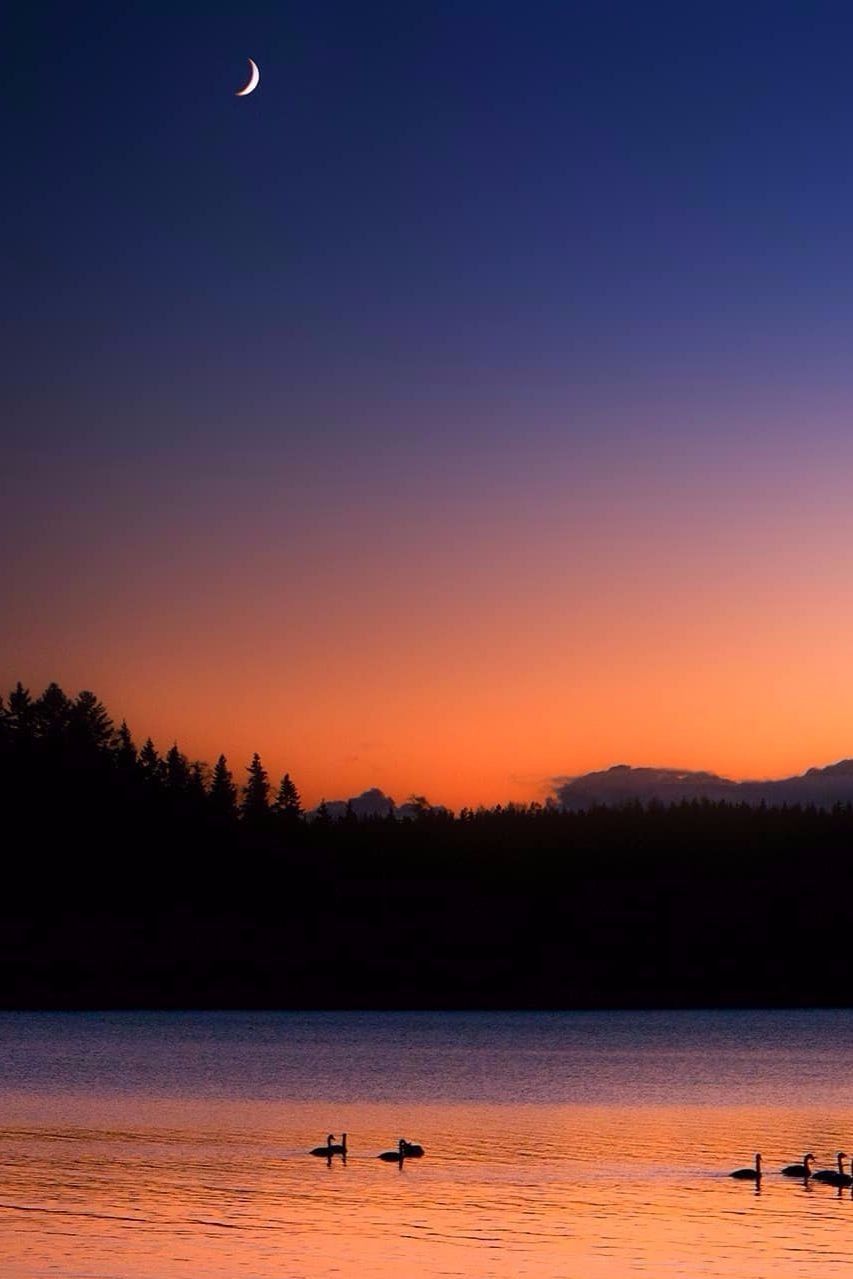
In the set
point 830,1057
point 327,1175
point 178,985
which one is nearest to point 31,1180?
point 327,1175

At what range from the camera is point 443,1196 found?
43.4 m

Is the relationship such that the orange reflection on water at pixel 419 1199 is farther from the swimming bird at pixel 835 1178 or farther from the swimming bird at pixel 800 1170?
the swimming bird at pixel 835 1178

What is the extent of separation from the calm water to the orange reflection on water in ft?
0.35

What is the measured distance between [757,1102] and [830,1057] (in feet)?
119

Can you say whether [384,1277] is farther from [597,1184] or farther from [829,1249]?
[597,1184]

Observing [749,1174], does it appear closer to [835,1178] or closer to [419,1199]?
[835,1178]

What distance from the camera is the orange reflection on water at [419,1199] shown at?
34219 millimetres

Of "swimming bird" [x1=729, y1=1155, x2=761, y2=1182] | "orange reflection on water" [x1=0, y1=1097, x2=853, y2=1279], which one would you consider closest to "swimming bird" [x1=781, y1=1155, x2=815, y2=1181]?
"orange reflection on water" [x1=0, y1=1097, x2=853, y2=1279]

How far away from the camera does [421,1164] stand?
5006 centimetres

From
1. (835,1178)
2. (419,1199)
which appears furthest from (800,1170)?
(419,1199)

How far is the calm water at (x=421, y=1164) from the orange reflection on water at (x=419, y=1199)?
4.2 inches

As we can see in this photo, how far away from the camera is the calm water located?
34.8 m

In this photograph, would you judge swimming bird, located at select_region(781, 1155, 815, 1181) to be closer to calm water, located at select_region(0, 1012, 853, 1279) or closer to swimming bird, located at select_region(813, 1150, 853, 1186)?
swimming bird, located at select_region(813, 1150, 853, 1186)

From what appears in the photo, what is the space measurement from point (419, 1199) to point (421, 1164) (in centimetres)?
733
